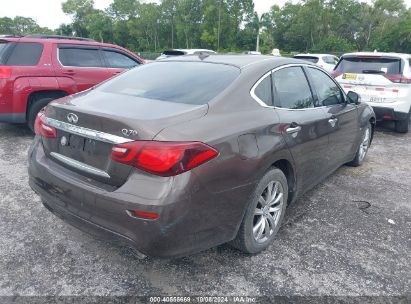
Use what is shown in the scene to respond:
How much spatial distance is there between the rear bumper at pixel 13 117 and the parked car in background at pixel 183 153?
324cm

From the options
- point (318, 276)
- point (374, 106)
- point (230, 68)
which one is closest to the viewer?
point (318, 276)

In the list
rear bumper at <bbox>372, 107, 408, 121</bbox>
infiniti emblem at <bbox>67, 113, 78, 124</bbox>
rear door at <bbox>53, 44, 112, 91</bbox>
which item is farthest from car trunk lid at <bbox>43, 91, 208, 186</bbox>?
rear bumper at <bbox>372, 107, 408, 121</bbox>

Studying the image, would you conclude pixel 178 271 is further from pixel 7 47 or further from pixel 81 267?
pixel 7 47

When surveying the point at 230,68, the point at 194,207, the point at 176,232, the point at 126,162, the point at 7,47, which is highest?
the point at 7,47

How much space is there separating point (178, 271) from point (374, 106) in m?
5.63

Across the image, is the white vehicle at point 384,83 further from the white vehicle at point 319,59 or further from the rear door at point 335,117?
the white vehicle at point 319,59

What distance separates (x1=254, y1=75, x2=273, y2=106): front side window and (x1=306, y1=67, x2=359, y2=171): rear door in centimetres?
89

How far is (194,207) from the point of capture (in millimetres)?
2131

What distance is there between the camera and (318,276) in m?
2.62

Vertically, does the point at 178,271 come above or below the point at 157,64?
below

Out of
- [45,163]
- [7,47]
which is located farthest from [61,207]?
[7,47]

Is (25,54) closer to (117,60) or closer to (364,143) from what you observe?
(117,60)

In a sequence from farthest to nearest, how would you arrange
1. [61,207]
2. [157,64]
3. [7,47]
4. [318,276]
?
[7,47], [157,64], [318,276], [61,207]

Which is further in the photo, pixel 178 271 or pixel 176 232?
pixel 178 271
